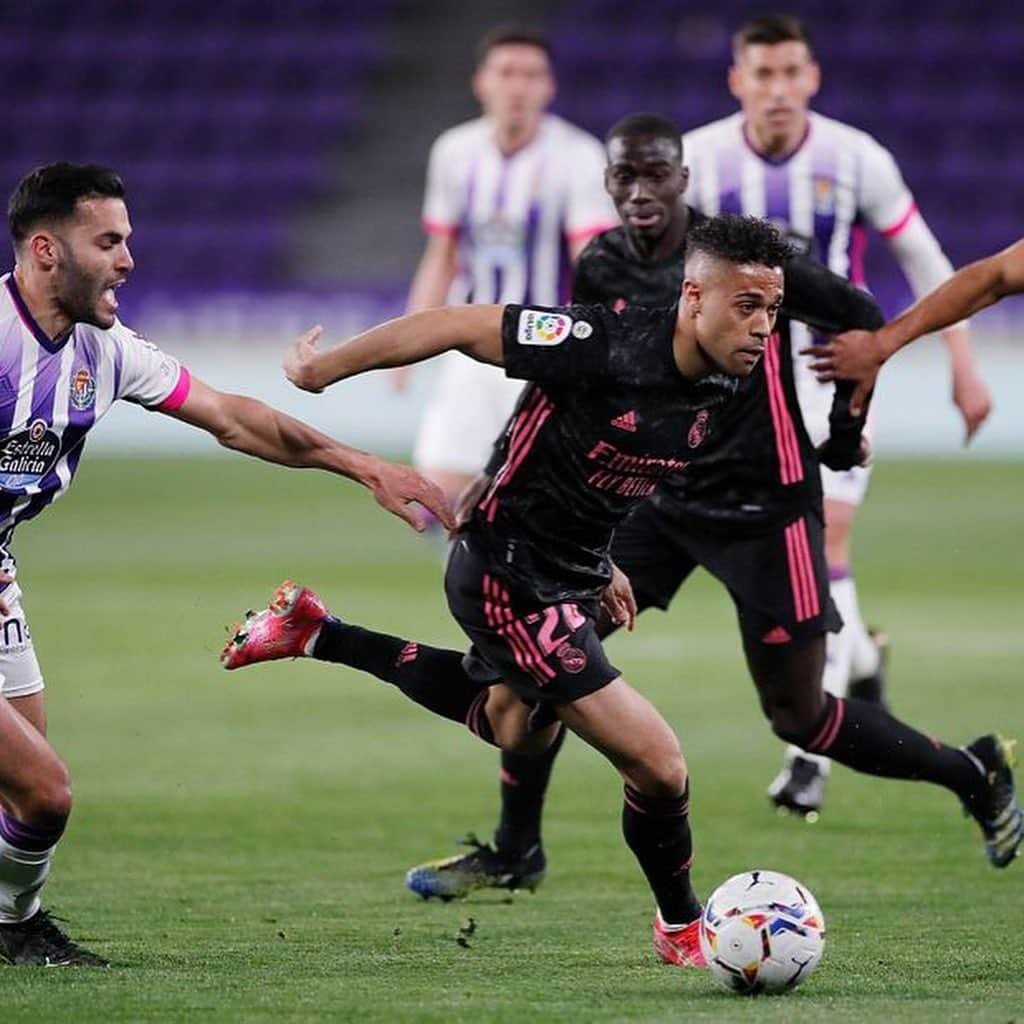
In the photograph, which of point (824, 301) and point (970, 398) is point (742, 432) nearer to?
point (824, 301)

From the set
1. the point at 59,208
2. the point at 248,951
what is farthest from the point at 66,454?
the point at 248,951

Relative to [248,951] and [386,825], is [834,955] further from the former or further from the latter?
[386,825]

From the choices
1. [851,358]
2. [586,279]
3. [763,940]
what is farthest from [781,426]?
[763,940]

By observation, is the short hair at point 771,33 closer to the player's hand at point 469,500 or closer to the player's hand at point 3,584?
the player's hand at point 469,500

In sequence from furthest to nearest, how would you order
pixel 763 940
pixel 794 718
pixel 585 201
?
pixel 585 201 → pixel 794 718 → pixel 763 940

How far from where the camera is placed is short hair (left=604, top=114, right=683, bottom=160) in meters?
6.33

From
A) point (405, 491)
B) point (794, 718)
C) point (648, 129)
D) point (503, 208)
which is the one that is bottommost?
point (794, 718)

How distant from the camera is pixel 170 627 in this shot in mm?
11758

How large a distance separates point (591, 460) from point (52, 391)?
1.23 metres

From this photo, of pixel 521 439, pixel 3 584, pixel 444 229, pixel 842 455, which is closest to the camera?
pixel 3 584

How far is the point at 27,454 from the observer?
201 inches

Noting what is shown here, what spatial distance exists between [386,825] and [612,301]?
1.97m

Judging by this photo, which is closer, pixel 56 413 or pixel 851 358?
pixel 56 413

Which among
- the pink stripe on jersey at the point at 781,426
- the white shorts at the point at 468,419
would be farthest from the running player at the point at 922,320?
the white shorts at the point at 468,419
